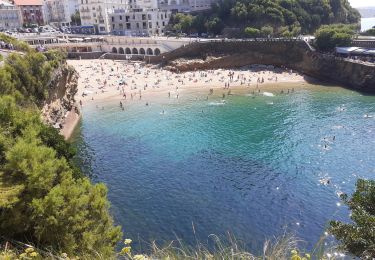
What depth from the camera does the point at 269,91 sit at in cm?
6172

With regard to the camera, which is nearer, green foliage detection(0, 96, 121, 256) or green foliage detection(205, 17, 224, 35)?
green foliage detection(0, 96, 121, 256)

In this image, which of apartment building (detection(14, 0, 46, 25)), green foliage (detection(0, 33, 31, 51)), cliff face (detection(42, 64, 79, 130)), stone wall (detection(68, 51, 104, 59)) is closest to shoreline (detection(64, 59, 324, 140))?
cliff face (detection(42, 64, 79, 130))

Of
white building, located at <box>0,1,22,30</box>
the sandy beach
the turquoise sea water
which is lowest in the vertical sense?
the turquoise sea water

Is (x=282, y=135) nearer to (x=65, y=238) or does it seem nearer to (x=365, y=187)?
(x=365, y=187)

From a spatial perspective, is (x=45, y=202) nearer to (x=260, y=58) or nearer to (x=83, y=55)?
(x=260, y=58)

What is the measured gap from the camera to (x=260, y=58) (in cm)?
7419

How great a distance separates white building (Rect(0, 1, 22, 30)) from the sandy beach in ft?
146

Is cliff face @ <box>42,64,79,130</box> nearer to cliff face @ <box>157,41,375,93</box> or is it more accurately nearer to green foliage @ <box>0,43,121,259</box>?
green foliage @ <box>0,43,121,259</box>

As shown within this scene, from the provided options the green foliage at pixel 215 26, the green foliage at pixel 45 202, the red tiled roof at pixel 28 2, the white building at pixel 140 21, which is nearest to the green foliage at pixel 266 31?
the green foliage at pixel 215 26

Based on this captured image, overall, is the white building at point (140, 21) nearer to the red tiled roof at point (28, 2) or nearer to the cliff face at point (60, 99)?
the red tiled roof at point (28, 2)

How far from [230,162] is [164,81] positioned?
3711 centimetres

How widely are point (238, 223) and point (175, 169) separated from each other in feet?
33.9

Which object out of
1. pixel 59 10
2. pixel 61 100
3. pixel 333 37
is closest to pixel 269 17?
pixel 333 37

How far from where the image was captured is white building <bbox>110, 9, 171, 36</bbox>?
97.8 meters
